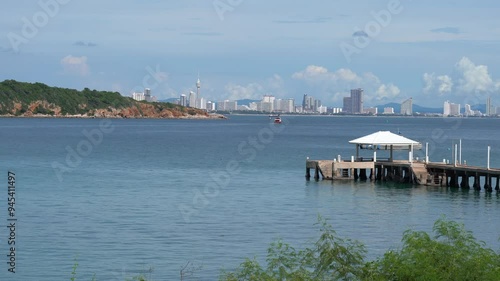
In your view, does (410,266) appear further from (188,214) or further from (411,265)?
(188,214)

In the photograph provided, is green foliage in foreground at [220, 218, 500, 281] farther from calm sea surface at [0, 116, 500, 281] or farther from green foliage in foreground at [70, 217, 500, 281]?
calm sea surface at [0, 116, 500, 281]

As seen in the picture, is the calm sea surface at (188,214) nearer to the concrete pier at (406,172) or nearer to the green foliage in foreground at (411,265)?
the concrete pier at (406,172)

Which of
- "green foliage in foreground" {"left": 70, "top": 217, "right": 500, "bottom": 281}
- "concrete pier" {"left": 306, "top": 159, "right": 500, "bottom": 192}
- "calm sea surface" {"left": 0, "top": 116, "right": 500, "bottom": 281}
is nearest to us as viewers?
"green foliage in foreground" {"left": 70, "top": 217, "right": 500, "bottom": 281}

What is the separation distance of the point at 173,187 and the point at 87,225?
1917 centimetres

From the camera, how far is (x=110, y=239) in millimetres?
36000

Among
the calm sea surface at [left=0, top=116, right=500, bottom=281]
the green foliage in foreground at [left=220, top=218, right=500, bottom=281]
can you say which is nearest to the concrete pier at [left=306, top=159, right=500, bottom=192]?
the calm sea surface at [left=0, top=116, right=500, bottom=281]

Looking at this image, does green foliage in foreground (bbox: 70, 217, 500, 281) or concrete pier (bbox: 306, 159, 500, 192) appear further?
concrete pier (bbox: 306, 159, 500, 192)

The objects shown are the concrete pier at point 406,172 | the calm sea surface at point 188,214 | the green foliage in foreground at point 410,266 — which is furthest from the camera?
the concrete pier at point 406,172

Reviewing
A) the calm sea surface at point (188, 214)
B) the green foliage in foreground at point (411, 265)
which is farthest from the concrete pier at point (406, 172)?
the green foliage in foreground at point (411, 265)

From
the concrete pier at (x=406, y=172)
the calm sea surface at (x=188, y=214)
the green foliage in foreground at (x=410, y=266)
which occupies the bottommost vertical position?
the calm sea surface at (x=188, y=214)

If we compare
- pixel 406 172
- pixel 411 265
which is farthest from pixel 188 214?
pixel 411 265

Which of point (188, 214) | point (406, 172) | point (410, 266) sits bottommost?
point (188, 214)

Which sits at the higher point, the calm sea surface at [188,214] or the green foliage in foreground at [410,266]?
the green foliage in foreground at [410,266]

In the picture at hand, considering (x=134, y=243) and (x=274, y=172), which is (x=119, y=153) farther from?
(x=134, y=243)
